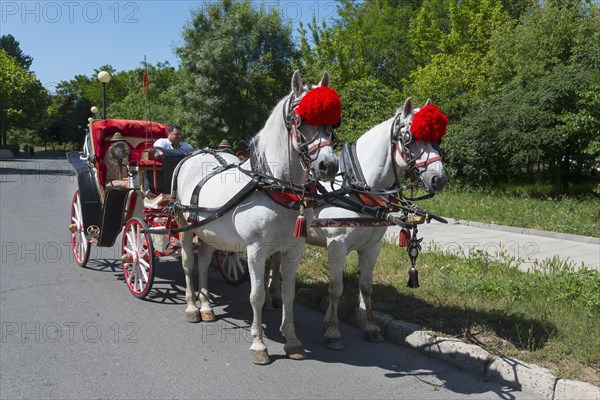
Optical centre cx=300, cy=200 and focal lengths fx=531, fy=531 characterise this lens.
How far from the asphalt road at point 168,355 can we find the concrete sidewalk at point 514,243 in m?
3.45

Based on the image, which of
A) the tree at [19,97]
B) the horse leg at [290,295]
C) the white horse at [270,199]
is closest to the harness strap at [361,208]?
the white horse at [270,199]

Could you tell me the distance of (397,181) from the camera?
5.08 metres

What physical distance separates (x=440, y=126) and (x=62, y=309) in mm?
4728

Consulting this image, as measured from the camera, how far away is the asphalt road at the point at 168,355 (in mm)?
4266

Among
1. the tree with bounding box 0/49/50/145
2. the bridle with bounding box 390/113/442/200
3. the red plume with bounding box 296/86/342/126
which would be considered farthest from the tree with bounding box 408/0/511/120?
the tree with bounding box 0/49/50/145

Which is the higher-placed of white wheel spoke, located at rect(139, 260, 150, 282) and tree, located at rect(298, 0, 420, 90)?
tree, located at rect(298, 0, 420, 90)

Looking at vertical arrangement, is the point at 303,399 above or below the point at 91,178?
below

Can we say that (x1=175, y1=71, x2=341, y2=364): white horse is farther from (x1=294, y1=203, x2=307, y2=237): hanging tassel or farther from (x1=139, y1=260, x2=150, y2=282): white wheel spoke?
(x1=139, y1=260, x2=150, y2=282): white wheel spoke

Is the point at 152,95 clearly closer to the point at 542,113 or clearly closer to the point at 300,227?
the point at 542,113

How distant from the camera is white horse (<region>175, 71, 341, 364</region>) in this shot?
4.18 m

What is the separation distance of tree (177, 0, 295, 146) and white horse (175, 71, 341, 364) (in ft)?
52.0

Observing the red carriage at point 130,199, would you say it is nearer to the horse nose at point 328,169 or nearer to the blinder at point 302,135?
the blinder at point 302,135

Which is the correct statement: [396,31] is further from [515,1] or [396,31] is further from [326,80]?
[326,80]

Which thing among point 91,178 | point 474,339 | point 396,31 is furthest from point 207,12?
point 474,339
